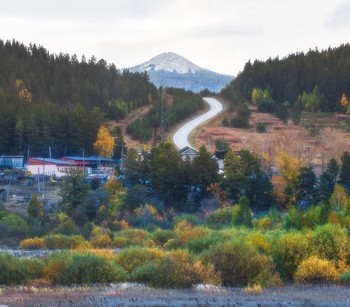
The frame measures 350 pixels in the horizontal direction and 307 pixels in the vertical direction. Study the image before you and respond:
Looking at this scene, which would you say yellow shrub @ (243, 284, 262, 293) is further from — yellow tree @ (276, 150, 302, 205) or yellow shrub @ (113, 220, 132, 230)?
yellow tree @ (276, 150, 302, 205)

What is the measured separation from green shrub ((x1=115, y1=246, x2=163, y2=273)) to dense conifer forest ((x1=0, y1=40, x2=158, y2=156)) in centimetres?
3988

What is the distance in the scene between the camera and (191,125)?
75.2 m

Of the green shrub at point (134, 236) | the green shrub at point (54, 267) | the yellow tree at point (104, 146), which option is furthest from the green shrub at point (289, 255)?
the yellow tree at point (104, 146)

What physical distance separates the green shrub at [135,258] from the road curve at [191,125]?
1674 inches

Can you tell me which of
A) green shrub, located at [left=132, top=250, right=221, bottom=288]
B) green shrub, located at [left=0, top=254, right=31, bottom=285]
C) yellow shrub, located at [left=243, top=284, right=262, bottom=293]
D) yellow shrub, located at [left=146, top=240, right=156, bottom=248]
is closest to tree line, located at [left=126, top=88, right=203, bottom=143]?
yellow shrub, located at [left=146, top=240, right=156, bottom=248]

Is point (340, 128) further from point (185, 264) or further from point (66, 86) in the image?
point (185, 264)

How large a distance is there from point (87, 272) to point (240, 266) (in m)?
3.41

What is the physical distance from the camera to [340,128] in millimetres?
68938

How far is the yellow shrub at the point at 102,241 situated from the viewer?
25.3 meters

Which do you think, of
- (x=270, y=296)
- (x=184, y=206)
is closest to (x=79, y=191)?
(x=184, y=206)

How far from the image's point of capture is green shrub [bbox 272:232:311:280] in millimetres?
18266

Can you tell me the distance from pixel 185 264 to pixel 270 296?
2.53m

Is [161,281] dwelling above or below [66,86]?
below

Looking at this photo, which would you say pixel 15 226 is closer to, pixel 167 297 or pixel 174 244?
pixel 174 244
